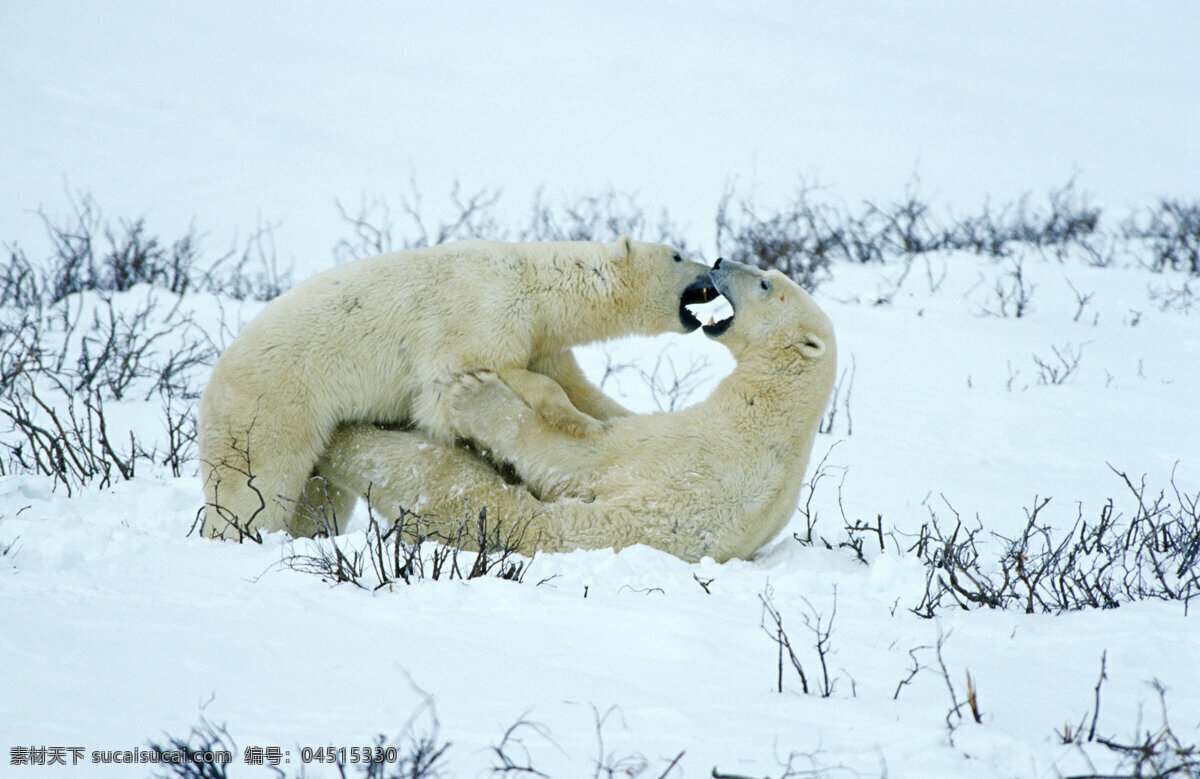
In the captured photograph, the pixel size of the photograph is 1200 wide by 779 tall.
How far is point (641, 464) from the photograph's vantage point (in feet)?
11.7

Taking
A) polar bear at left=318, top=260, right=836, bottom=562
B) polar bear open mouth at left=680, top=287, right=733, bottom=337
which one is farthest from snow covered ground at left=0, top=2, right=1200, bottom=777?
polar bear open mouth at left=680, top=287, right=733, bottom=337

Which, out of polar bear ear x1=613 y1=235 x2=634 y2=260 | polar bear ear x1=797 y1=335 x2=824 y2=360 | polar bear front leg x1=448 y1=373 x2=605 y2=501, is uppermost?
polar bear ear x1=613 y1=235 x2=634 y2=260

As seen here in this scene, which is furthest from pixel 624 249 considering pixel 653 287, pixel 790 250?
pixel 790 250

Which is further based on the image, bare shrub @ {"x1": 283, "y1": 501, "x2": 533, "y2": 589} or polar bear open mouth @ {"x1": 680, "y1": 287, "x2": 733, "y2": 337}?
polar bear open mouth @ {"x1": 680, "y1": 287, "x2": 733, "y2": 337}

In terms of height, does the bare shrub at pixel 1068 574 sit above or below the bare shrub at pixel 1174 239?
below

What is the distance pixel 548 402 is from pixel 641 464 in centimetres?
41

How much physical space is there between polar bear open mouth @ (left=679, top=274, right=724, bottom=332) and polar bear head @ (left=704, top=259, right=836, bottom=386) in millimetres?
152

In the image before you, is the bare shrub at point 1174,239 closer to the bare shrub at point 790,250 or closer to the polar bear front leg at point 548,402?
the bare shrub at point 790,250

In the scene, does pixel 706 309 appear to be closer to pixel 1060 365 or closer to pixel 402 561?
pixel 402 561

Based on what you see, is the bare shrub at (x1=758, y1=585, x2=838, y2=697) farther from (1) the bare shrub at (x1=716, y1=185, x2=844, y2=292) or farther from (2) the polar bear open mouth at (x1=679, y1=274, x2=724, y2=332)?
(1) the bare shrub at (x1=716, y1=185, x2=844, y2=292)

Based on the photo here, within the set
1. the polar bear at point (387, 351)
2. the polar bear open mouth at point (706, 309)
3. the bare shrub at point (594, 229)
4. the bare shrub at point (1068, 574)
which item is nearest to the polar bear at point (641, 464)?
the polar bear at point (387, 351)

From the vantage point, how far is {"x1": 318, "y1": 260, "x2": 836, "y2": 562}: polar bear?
345cm

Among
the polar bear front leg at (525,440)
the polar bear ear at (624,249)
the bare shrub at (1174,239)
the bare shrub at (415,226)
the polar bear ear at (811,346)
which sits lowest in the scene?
the bare shrub at (415,226)

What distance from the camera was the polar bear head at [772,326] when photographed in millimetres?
3736
